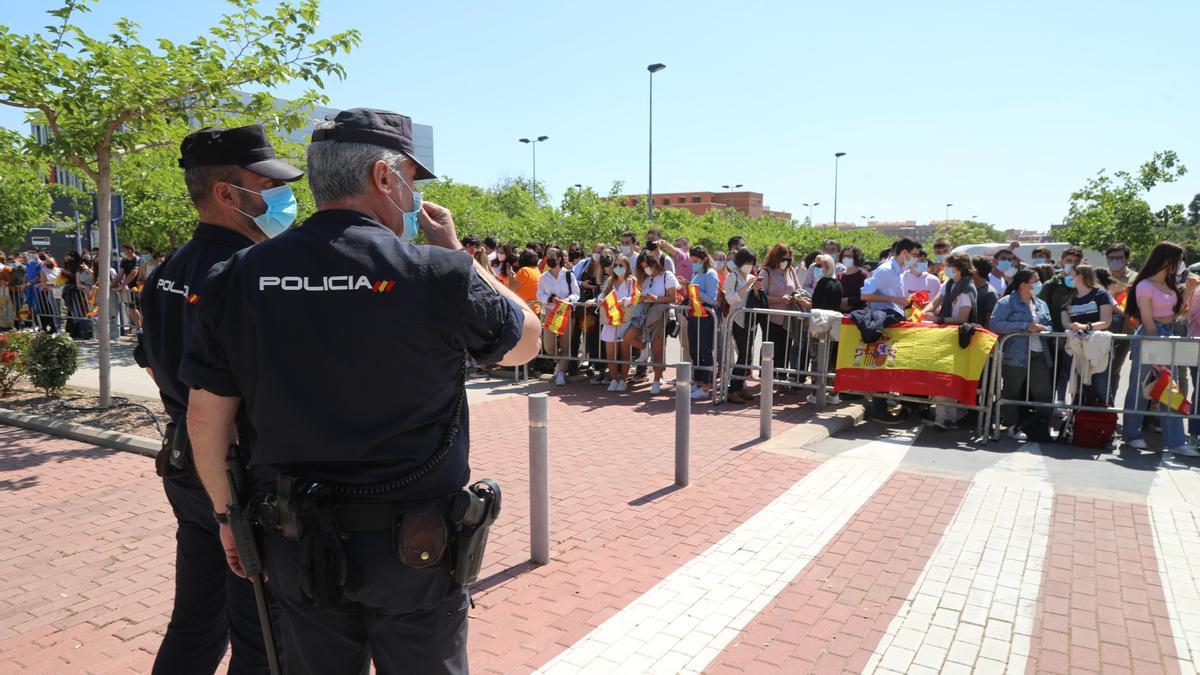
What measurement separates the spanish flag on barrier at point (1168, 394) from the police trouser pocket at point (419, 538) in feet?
26.1

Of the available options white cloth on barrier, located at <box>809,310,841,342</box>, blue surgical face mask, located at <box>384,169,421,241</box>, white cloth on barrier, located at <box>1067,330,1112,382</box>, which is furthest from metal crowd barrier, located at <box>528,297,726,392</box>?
blue surgical face mask, located at <box>384,169,421,241</box>

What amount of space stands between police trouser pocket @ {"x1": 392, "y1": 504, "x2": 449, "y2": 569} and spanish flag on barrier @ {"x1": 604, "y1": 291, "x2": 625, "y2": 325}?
326 inches

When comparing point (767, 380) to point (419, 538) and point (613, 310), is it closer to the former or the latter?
point (613, 310)

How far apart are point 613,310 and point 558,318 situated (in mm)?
1020

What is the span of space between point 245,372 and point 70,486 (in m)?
5.41

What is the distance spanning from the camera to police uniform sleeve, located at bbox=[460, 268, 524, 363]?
6.63 feet

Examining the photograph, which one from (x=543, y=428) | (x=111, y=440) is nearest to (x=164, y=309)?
(x=543, y=428)

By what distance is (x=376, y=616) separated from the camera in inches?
79.9

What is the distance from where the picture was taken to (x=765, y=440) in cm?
775

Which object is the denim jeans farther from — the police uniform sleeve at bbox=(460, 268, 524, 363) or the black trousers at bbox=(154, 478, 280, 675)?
the black trousers at bbox=(154, 478, 280, 675)

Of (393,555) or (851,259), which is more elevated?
(851,259)

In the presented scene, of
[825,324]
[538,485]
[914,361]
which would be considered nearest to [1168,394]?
[914,361]

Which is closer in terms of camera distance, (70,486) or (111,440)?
(70,486)

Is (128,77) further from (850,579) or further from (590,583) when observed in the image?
(850,579)
